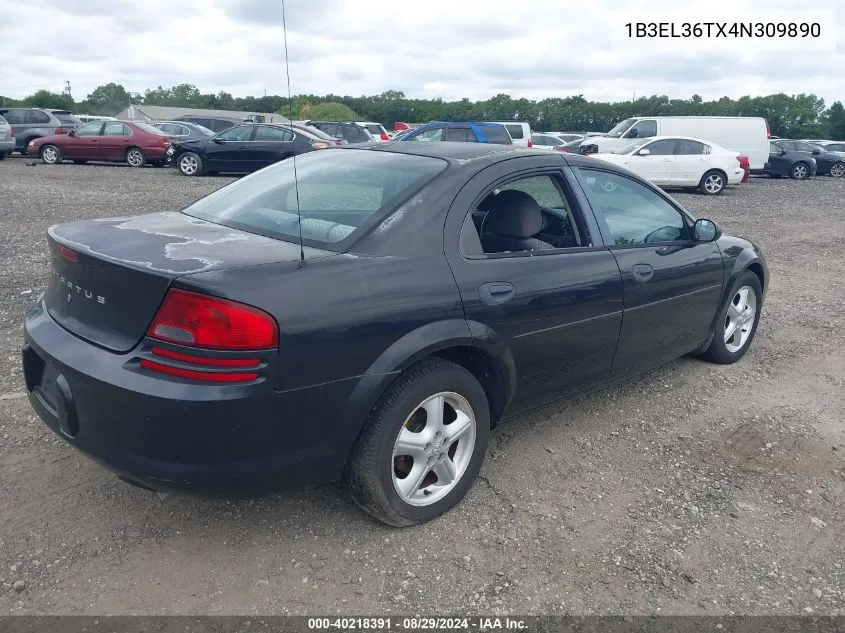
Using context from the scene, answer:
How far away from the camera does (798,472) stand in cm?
352

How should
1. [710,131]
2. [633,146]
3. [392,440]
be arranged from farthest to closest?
[710,131] < [633,146] < [392,440]

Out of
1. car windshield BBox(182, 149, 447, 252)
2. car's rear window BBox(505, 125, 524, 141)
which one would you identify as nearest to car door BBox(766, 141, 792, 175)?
car's rear window BBox(505, 125, 524, 141)

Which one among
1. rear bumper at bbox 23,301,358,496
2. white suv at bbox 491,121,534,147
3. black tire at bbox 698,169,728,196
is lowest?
rear bumper at bbox 23,301,358,496

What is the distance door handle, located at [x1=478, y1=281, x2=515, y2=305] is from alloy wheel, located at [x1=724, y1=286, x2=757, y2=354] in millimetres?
2418

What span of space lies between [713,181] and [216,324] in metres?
18.2

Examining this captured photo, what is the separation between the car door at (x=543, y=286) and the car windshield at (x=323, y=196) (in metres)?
0.29

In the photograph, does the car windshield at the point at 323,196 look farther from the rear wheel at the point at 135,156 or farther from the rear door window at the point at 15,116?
the rear door window at the point at 15,116

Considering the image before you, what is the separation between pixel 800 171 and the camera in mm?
25375

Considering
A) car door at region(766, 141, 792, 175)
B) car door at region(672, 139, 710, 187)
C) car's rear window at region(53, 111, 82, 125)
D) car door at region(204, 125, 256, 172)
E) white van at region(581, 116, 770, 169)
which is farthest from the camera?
car door at region(766, 141, 792, 175)

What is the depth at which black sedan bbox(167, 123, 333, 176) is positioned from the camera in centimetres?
1703

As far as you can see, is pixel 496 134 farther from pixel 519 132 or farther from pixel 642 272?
pixel 642 272

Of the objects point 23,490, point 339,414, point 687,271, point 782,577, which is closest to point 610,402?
point 687,271

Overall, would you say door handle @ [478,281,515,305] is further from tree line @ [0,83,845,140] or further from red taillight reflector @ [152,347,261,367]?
tree line @ [0,83,845,140]

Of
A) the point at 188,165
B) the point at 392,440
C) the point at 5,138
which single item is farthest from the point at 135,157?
the point at 392,440
